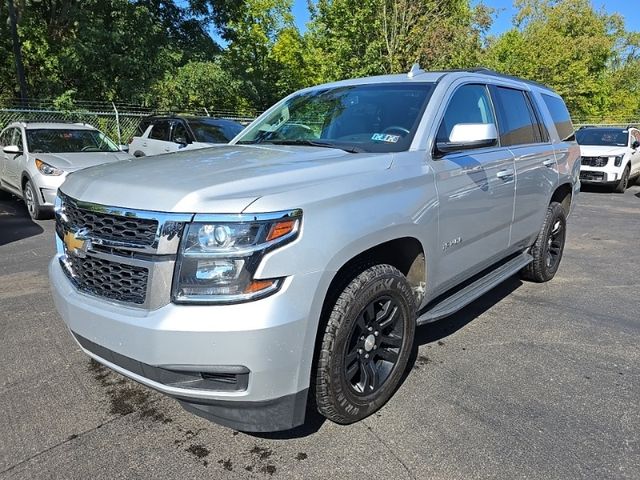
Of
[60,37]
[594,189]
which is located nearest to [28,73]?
[60,37]

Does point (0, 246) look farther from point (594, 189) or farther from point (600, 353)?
point (594, 189)

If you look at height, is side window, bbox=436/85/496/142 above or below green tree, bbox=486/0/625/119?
below

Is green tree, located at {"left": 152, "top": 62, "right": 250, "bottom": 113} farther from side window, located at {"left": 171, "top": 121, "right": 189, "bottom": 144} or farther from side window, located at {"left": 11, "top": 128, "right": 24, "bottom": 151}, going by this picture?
side window, located at {"left": 11, "top": 128, "right": 24, "bottom": 151}

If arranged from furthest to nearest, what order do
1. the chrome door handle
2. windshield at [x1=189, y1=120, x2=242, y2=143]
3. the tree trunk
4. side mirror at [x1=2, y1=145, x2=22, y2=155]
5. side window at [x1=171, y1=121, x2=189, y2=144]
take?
the tree trunk < side window at [x1=171, y1=121, x2=189, y2=144] < windshield at [x1=189, y1=120, x2=242, y2=143] < side mirror at [x1=2, y1=145, x2=22, y2=155] < the chrome door handle

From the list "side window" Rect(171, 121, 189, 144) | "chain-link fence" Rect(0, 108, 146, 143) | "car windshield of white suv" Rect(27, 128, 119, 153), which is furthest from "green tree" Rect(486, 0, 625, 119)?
"car windshield of white suv" Rect(27, 128, 119, 153)

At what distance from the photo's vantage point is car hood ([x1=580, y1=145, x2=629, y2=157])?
12.4m

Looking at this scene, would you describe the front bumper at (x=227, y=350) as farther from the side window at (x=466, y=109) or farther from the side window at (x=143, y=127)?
the side window at (x=143, y=127)

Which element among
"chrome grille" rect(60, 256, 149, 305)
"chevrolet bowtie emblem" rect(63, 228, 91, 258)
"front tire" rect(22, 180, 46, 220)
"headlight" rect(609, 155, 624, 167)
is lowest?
"front tire" rect(22, 180, 46, 220)

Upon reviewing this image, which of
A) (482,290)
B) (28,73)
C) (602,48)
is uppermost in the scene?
(602,48)

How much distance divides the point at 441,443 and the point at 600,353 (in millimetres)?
1781

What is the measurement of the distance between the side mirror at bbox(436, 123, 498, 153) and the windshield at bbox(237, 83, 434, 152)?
0.23 meters

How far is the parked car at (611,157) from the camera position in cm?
1235

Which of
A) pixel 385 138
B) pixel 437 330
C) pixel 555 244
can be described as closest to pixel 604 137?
pixel 555 244

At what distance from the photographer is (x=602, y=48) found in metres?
40.2
